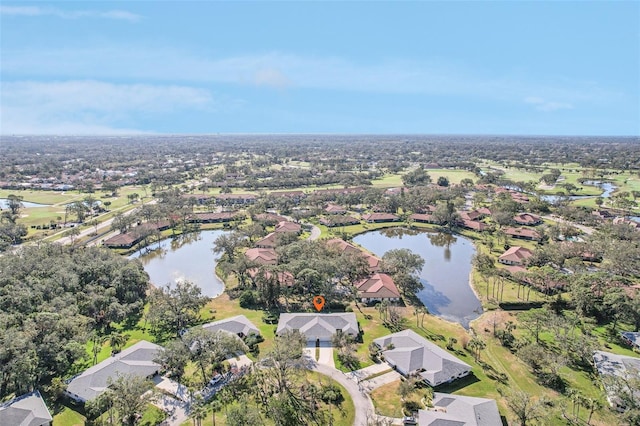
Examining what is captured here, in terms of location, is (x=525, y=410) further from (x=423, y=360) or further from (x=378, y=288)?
(x=378, y=288)

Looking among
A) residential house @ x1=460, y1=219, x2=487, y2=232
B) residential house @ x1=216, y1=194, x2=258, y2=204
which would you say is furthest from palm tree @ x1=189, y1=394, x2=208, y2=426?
residential house @ x1=216, y1=194, x2=258, y2=204

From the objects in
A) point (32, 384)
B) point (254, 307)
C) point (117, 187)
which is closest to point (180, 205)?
point (117, 187)

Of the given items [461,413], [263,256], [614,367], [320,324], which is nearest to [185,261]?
[263,256]

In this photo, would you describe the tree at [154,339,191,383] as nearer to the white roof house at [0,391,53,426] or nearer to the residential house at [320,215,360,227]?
the white roof house at [0,391,53,426]

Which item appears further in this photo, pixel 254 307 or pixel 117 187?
pixel 117 187

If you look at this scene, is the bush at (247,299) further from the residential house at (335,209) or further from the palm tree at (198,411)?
the residential house at (335,209)

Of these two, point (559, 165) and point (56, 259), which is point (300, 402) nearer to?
point (56, 259)
